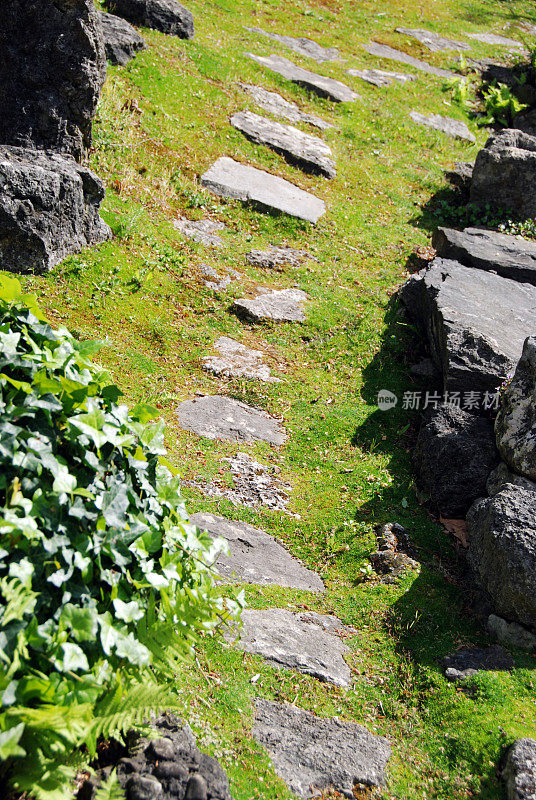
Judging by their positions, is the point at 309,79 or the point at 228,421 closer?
the point at 228,421

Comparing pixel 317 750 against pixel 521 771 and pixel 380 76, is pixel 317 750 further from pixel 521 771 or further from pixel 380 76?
pixel 380 76

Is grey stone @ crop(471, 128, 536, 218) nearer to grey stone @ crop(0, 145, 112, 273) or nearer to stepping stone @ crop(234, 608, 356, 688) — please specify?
grey stone @ crop(0, 145, 112, 273)

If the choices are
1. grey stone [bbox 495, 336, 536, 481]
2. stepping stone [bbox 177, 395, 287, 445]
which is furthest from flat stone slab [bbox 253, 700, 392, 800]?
stepping stone [bbox 177, 395, 287, 445]

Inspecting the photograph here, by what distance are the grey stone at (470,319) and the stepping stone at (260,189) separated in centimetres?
344

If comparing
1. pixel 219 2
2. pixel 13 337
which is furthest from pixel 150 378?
pixel 219 2

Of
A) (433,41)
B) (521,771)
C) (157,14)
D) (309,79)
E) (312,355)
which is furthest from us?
(433,41)

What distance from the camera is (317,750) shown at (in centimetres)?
466

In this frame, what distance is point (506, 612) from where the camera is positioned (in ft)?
20.9

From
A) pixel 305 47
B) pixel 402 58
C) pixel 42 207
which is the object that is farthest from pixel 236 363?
pixel 402 58

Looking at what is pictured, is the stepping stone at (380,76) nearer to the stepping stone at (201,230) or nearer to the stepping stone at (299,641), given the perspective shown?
the stepping stone at (201,230)

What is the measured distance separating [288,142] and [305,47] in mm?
8868

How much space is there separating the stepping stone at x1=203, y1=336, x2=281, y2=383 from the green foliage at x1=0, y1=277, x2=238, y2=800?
591cm

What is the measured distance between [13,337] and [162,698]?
2.01m

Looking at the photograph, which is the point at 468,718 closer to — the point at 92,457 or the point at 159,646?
the point at 159,646
